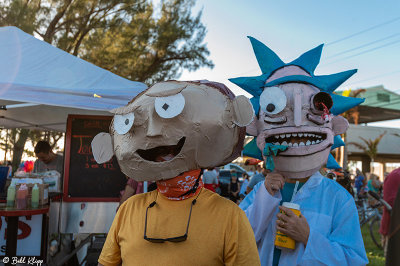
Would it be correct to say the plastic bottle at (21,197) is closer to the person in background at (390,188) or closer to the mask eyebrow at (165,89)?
the mask eyebrow at (165,89)

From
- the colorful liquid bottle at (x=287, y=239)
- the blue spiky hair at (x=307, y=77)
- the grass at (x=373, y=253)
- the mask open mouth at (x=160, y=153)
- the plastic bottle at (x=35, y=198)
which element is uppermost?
the blue spiky hair at (x=307, y=77)

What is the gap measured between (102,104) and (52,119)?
2984 mm

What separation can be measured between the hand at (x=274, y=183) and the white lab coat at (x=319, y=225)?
3cm

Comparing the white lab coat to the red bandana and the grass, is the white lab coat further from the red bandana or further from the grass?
the grass

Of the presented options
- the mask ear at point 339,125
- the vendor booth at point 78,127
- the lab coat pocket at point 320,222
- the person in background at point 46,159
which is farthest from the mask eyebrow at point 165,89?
the person in background at point 46,159

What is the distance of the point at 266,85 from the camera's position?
2.05 m

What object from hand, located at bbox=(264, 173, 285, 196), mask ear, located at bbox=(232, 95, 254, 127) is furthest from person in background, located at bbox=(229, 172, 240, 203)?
mask ear, located at bbox=(232, 95, 254, 127)

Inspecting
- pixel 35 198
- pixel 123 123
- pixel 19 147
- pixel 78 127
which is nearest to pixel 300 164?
pixel 123 123

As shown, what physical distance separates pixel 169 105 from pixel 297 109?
2.74ft

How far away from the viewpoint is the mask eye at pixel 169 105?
1331mm

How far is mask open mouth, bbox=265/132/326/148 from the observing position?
190 cm

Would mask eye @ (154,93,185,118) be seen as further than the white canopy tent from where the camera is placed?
No

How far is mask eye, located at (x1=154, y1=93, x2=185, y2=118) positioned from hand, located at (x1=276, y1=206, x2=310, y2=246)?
77 cm

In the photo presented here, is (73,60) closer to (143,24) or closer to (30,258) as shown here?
(30,258)
